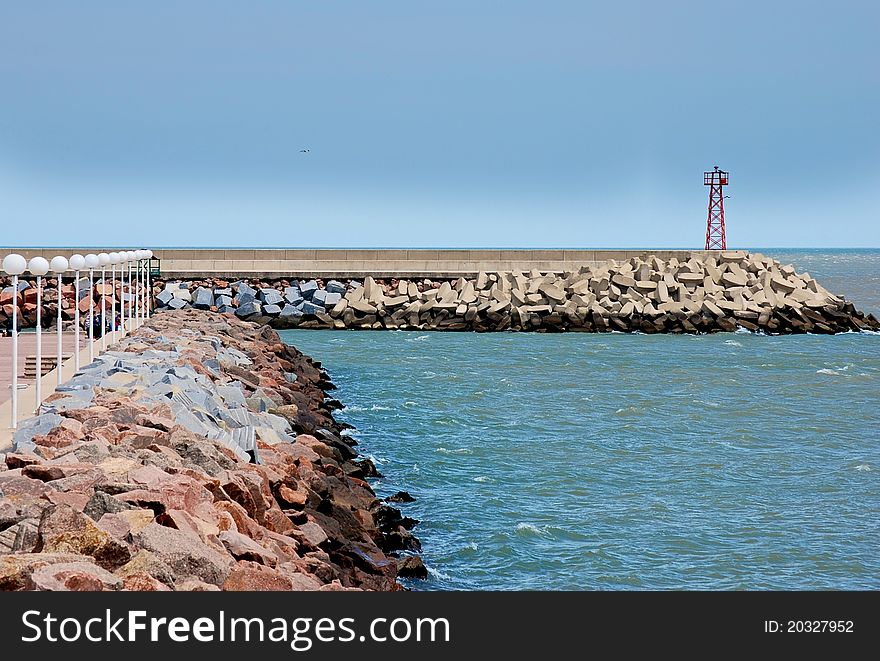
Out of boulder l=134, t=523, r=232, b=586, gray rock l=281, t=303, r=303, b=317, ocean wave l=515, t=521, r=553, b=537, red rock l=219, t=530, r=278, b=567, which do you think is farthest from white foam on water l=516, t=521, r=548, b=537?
gray rock l=281, t=303, r=303, b=317

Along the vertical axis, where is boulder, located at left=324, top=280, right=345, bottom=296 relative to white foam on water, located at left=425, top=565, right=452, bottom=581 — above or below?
above

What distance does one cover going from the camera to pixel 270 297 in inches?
1025

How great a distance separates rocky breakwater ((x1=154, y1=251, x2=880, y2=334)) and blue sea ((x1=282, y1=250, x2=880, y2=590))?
5.74m

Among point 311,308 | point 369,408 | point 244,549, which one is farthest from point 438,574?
point 311,308

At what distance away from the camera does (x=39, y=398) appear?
7512 millimetres

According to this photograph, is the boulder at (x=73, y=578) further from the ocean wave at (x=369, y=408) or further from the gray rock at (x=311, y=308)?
the gray rock at (x=311, y=308)

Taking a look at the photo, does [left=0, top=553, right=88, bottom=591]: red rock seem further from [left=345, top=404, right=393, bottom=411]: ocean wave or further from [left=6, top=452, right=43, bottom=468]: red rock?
[left=345, top=404, right=393, bottom=411]: ocean wave

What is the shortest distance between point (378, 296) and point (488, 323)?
121 inches

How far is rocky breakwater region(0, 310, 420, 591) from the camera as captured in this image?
4160 millimetres

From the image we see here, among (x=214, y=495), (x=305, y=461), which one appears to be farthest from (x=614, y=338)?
(x=214, y=495)

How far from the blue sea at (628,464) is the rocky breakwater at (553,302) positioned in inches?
226

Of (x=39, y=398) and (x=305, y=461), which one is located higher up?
(x=39, y=398)

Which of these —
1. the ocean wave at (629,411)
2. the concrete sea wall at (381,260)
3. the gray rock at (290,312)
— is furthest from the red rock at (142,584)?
the concrete sea wall at (381,260)
